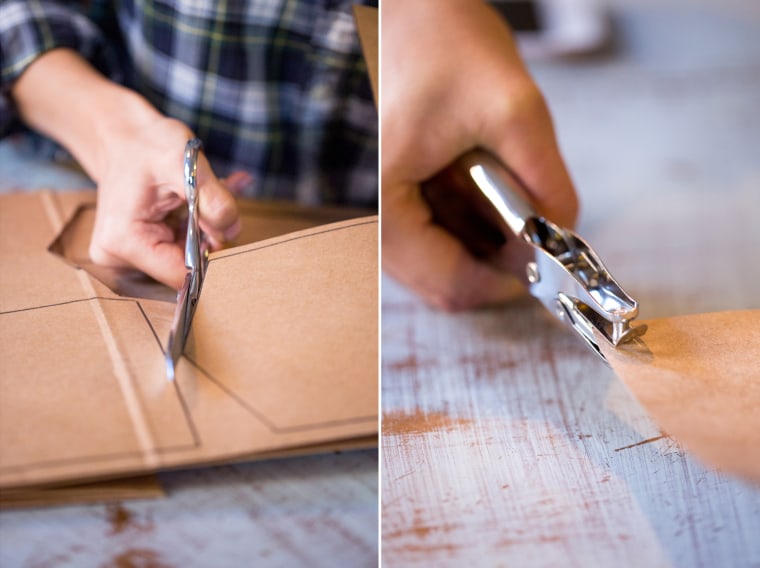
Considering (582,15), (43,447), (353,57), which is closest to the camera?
(43,447)

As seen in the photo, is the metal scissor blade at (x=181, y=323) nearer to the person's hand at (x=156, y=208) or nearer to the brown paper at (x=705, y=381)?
the person's hand at (x=156, y=208)

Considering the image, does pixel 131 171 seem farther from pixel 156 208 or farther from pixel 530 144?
pixel 530 144

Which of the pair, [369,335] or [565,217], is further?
[565,217]

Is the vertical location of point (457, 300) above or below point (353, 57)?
below

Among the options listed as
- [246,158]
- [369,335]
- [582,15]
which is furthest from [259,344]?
[582,15]

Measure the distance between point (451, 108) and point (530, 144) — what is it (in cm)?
4

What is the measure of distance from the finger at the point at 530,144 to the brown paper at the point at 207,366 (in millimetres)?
105

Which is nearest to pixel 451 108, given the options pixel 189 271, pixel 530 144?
pixel 530 144

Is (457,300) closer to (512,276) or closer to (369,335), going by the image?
(512,276)

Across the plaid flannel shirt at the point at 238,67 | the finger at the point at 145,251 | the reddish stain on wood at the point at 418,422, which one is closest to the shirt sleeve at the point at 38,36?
the plaid flannel shirt at the point at 238,67

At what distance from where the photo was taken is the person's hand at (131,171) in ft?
0.91

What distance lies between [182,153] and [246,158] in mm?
78

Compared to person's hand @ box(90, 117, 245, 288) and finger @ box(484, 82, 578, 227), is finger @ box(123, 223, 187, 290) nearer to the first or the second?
person's hand @ box(90, 117, 245, 288)

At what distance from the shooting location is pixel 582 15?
644 mm
